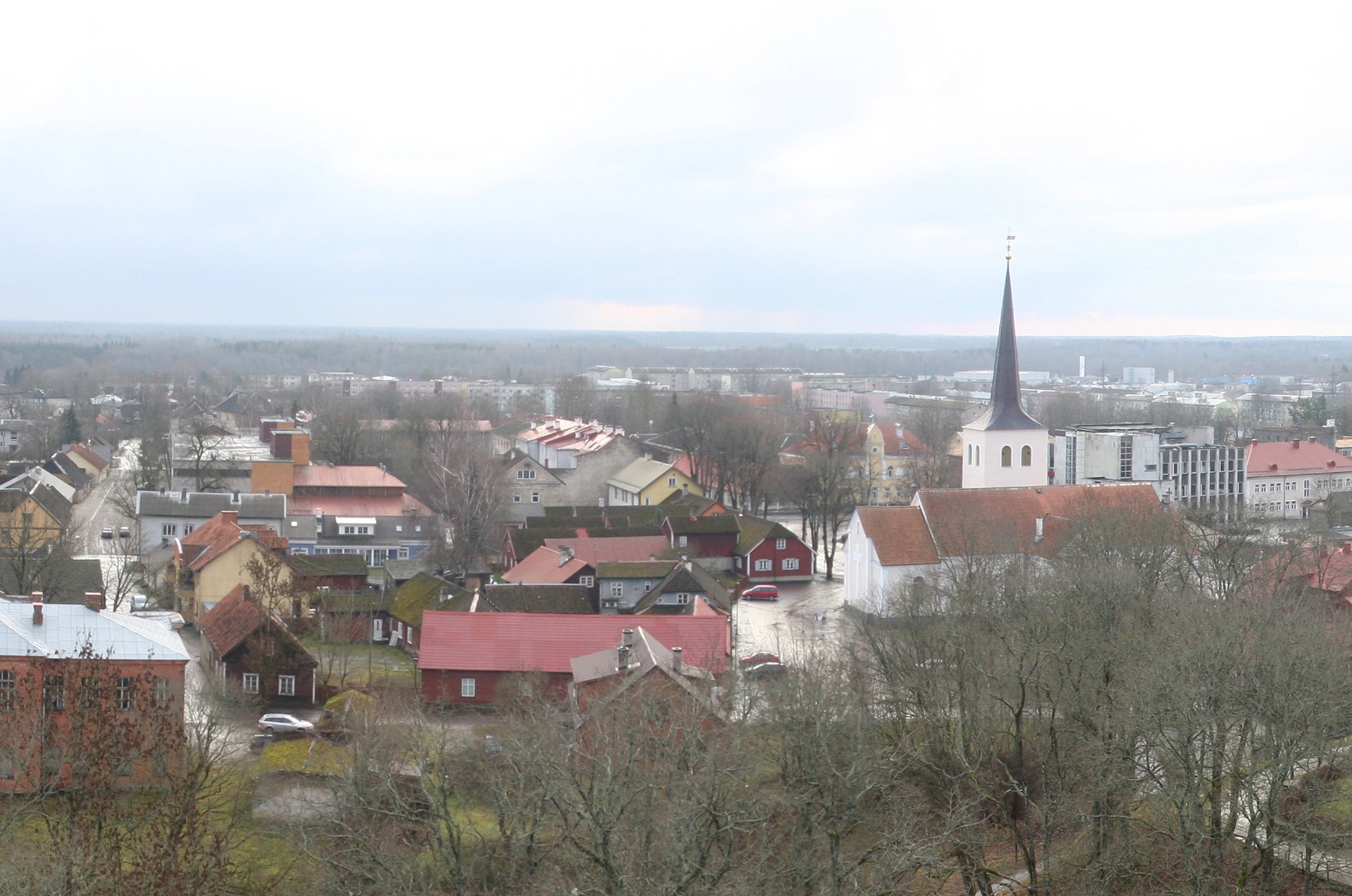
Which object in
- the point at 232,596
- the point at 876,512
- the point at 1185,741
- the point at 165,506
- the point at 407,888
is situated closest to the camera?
the point at 407,888

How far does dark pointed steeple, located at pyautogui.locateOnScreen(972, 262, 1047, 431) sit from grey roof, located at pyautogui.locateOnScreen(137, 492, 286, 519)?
21.6 metres

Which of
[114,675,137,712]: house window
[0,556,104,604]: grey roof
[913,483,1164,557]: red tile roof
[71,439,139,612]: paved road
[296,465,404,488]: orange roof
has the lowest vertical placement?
[71,439,139,612]: paved road

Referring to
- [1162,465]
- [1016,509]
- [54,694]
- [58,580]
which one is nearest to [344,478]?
[58,580]

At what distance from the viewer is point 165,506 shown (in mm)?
42125

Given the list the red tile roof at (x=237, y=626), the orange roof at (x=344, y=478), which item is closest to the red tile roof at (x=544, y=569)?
the red tile roof at (x=237, y=626)

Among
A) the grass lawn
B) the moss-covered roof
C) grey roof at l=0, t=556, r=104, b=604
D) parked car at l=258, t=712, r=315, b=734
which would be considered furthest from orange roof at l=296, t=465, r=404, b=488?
parked car at l=258, t=712, r=315, b=734

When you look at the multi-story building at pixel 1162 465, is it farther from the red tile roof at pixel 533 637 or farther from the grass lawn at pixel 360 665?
the grass lawn at pixel 360 665

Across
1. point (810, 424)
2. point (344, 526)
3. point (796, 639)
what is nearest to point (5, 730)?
point (796, 639)

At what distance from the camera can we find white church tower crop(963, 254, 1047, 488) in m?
41.2

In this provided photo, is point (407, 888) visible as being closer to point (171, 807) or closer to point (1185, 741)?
point (171, 807)

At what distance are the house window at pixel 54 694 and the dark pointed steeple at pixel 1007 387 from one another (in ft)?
93.0

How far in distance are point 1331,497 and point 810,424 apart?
40920 mm

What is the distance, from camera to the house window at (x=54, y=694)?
742 inches

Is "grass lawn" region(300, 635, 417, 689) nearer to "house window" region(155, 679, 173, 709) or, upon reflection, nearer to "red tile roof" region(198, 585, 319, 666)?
"red tile roof" region(198, 585, 319, 666)
